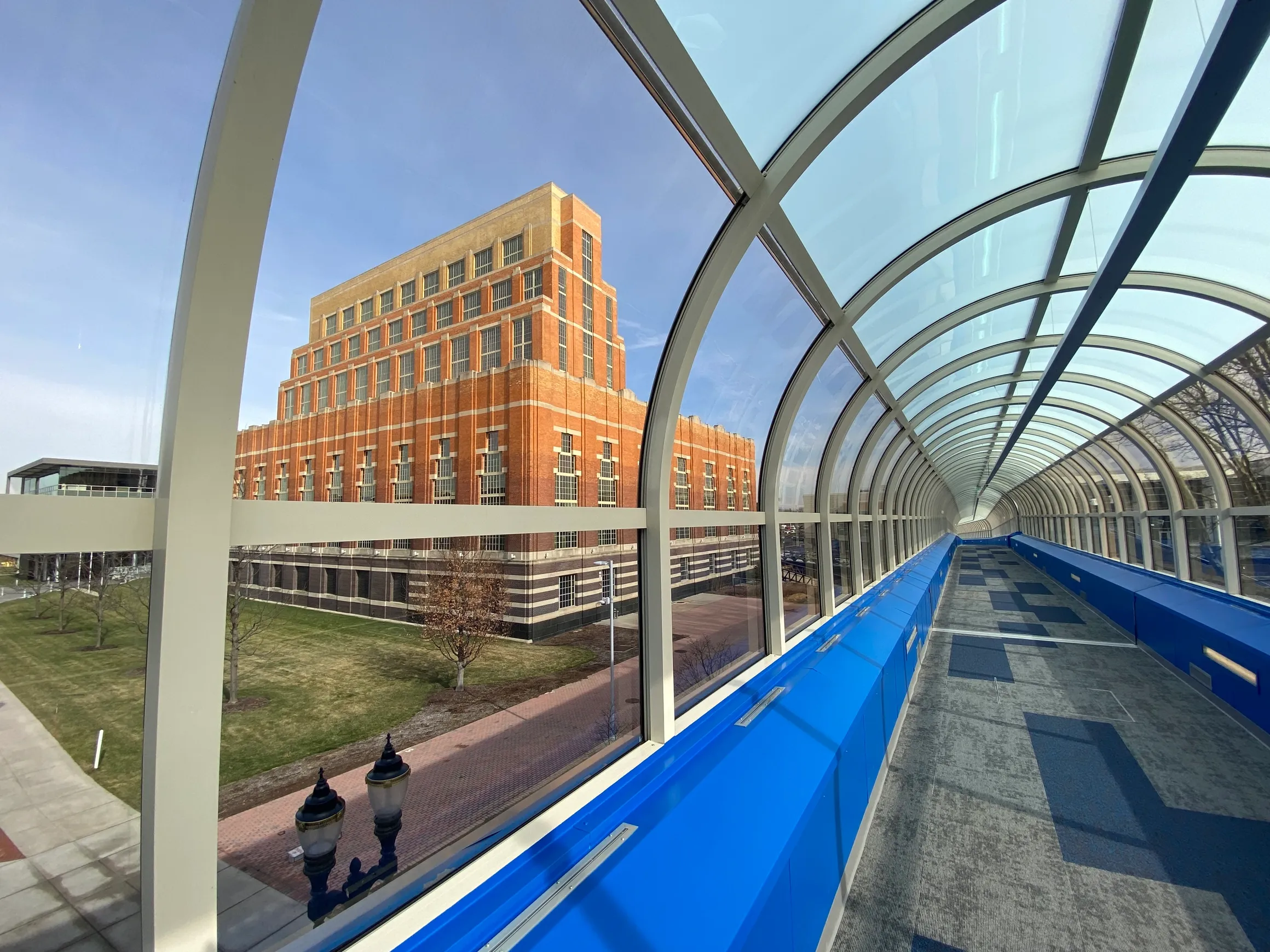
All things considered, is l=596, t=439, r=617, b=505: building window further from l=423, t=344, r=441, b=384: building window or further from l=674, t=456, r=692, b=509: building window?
l=423, t=344, r=441, b=384: building window

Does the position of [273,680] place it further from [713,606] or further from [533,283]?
[713,606]

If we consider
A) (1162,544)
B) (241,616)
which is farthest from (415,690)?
(1162,544)

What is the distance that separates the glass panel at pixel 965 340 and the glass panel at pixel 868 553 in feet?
12.1

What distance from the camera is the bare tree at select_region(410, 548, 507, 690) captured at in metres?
2.88

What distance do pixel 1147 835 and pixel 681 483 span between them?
14.4 ft

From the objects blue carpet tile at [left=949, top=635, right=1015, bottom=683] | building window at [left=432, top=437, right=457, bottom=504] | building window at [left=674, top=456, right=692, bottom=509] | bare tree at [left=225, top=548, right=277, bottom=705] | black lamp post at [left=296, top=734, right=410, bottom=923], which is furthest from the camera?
blue carpet tile at [left=949, top=635, right=1015, bottom=683]

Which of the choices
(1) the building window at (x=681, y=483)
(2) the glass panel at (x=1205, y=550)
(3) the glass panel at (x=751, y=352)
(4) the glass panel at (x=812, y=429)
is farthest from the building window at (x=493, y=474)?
(2) the glass panel at (x=1205, y=550)

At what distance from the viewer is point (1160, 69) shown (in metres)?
3.29

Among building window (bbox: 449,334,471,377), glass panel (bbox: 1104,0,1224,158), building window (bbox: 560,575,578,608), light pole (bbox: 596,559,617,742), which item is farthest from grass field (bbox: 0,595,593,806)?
glass panel (bbox: 1104,0,1224,158)

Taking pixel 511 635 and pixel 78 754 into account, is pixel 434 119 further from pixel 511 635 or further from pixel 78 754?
pixel 511 635

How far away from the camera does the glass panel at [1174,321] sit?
6398mm

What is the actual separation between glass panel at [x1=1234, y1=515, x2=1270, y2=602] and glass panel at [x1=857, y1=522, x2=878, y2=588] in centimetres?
578

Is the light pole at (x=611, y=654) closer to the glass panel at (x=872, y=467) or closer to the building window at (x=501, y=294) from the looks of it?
the building window at (x=501, y=294)

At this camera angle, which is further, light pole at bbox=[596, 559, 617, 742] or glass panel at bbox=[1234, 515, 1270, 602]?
glass panel at bbox=[1234, 515, 1270, 602]
